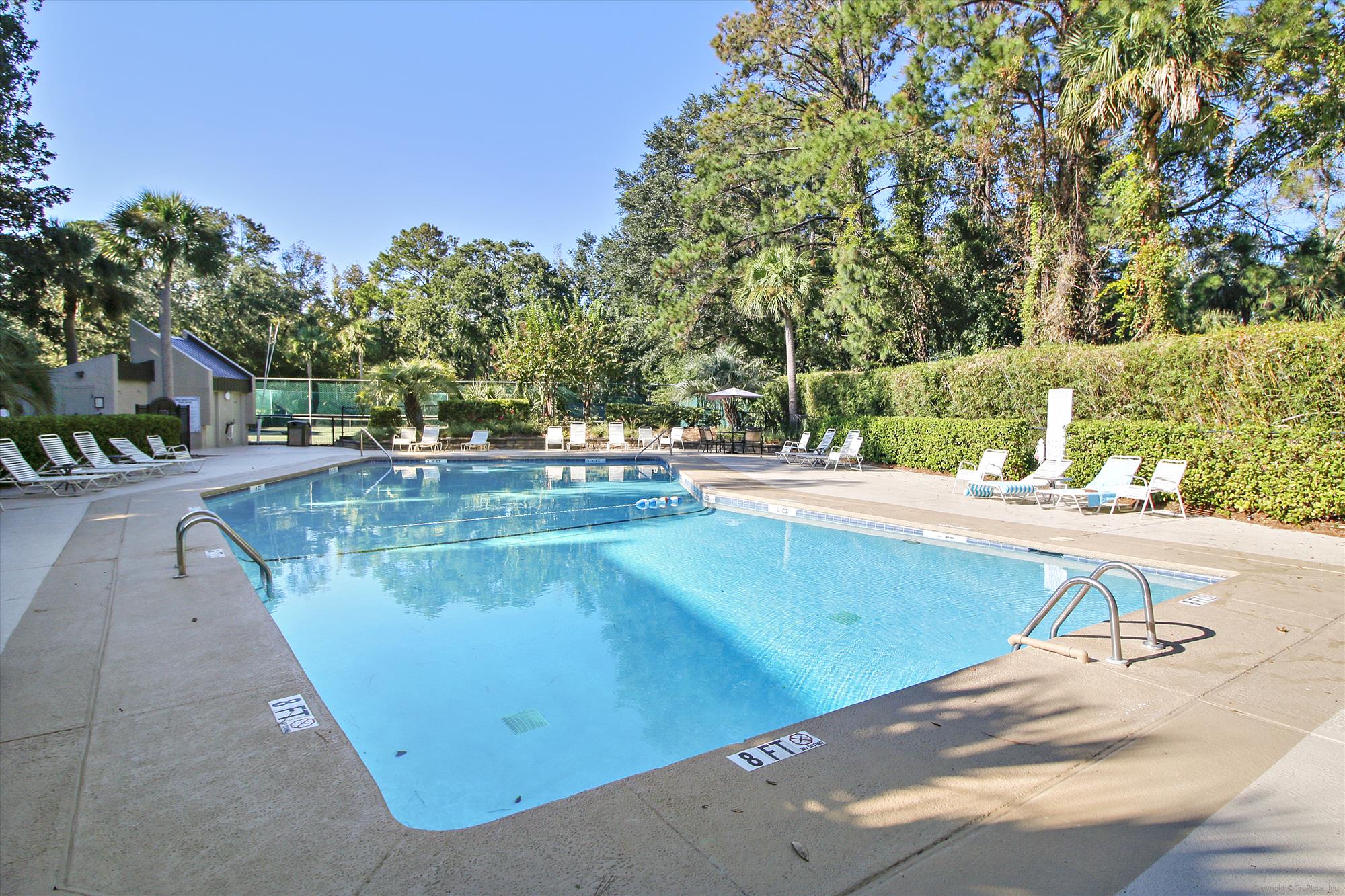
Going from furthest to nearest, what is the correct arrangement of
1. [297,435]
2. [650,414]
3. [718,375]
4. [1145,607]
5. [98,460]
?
1. [650,414]
2. [718,375]
3. [297,435]
4. [98,460]
5. [1145,607]

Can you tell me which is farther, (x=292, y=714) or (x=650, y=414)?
(x=650, y=414)

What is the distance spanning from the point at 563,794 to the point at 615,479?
11.5 meters

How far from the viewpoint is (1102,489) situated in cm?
887

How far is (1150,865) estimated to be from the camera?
78.0 inches

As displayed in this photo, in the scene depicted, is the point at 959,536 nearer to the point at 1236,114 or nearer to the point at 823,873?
the point at 823,873

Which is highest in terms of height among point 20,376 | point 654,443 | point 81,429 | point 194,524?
point 20,376

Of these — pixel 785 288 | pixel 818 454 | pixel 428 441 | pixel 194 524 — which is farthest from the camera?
pixel 428 441

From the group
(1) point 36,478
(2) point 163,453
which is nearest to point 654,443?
(2) point 163,453

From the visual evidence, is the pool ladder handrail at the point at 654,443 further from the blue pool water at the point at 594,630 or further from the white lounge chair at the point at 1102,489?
the white lounge chair at the point at 1102,489

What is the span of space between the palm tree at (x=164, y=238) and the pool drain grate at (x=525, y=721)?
18.4 meters

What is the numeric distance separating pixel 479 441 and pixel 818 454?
10.4m

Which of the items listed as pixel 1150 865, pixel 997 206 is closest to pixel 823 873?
pixel 1150 865

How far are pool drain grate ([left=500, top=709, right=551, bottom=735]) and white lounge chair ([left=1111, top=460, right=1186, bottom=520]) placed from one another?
7.92 meters

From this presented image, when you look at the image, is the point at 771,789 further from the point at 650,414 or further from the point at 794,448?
the point at 650,414
